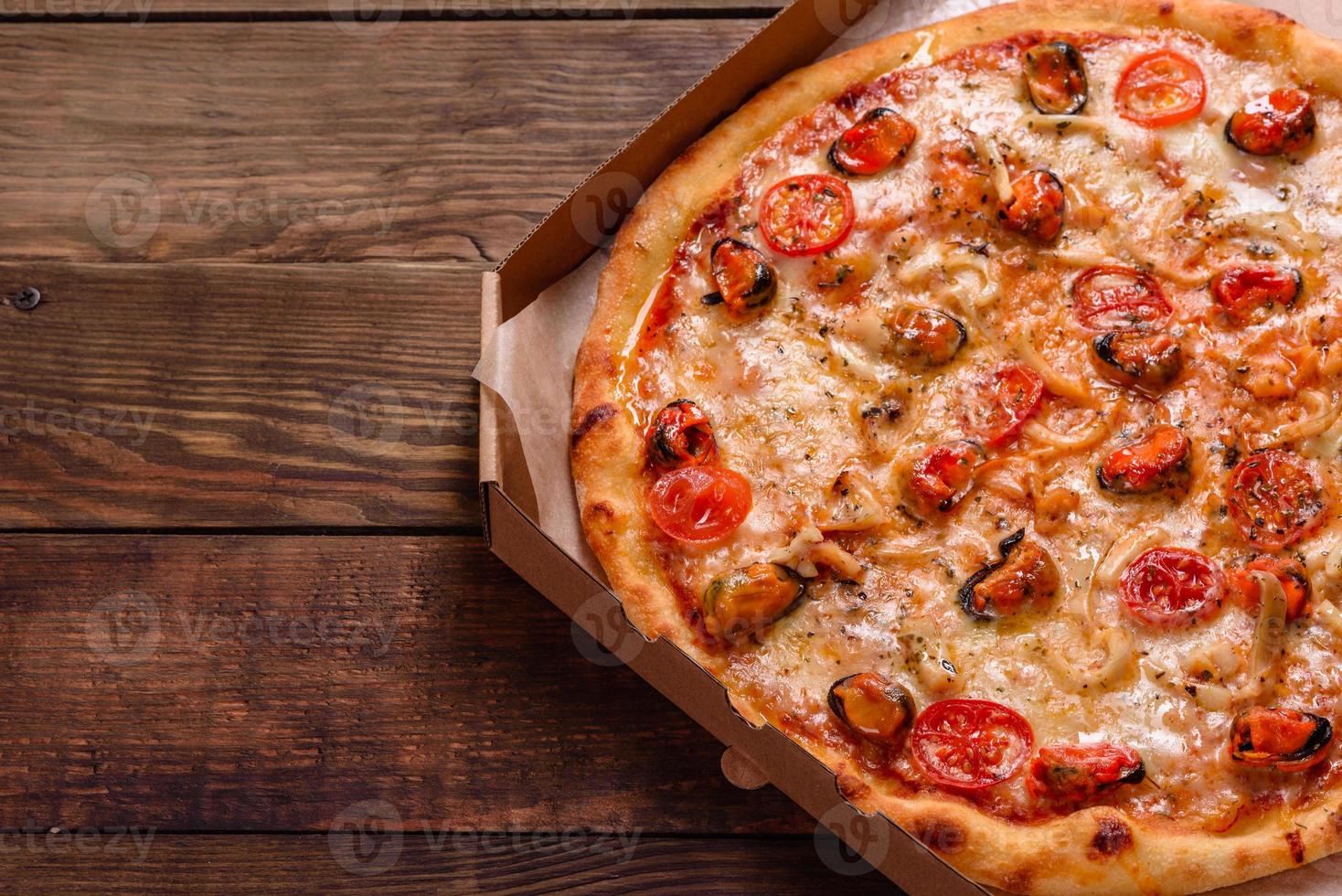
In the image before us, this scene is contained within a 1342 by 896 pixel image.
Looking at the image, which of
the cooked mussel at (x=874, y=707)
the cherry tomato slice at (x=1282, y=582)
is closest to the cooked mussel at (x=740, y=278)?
the cooked mussel at (x=874, y=707)

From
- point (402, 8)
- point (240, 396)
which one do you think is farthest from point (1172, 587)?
point (402, 8)

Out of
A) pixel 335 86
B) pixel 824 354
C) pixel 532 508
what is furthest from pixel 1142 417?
pixel 335 86

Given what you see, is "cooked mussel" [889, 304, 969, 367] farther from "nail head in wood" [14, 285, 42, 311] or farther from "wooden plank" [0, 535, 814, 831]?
"nail head in wood" [14, 285, 42, 311]

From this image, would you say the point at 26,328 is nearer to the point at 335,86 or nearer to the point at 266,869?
the point at 335,86

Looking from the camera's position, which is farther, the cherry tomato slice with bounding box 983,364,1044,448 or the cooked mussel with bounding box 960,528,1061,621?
the cherry tomato slice with bounding box 983,364,1044,448

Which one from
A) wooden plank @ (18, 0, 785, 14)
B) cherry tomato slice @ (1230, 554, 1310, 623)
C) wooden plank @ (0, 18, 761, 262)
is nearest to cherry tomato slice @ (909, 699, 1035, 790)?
cherry tomato slice @ (1230, 554, 1310, 623)

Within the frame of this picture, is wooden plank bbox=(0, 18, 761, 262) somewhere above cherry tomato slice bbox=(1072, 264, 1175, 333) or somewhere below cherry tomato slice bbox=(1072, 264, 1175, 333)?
below

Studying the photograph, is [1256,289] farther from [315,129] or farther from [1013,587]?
[315,129]

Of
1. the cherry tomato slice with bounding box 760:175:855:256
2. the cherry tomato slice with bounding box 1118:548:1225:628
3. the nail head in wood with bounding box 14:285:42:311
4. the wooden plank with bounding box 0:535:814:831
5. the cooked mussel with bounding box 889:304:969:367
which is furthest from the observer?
the nail head in wood with bounding box 14:285:42:311
